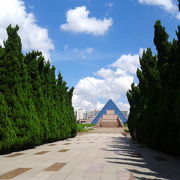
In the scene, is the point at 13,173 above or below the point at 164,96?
below

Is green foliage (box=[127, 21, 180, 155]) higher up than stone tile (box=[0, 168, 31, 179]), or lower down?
higher up

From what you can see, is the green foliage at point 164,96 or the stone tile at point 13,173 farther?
the green foliage at point 164,96

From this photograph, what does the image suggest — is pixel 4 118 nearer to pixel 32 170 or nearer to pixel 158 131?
pixel 32 170

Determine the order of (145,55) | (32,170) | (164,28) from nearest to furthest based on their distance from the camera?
(32,170), (164,28), (145,55)

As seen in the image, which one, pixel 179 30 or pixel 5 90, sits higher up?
pixel 179 30

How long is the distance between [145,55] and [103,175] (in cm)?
1712

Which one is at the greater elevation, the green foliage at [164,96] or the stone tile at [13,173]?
the green foliage at [164,96]

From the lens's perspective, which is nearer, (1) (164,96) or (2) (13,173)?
(2) (13,173)

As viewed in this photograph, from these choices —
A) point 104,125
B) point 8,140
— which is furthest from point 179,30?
point 104,125

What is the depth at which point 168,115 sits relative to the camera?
1225 centimetres

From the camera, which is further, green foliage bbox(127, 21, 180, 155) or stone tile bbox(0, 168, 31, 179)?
green foliage bbox(127, 21, 180, 155)

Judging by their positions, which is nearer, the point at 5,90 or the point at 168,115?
the point at 168,115

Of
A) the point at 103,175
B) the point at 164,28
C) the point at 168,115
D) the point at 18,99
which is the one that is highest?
the point at 164,28

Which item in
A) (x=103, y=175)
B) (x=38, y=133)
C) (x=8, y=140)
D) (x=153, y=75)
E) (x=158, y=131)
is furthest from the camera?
(x=153, y=75)
